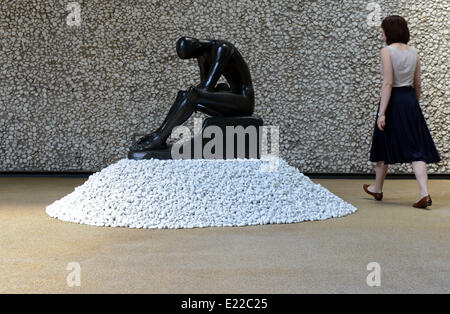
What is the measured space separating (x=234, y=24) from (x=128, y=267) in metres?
4.26

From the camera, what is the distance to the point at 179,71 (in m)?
6.13

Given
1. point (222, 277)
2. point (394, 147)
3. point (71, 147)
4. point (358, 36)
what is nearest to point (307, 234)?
point (222, 277)

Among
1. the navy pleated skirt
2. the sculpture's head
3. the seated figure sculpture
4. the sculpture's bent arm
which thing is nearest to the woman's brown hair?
the navy pleated skirt

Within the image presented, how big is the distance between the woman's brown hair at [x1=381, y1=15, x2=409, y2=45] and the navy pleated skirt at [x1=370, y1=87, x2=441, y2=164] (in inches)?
13.5

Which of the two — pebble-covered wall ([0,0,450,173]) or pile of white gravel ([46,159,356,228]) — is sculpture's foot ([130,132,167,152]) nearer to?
pile of white gravel ([46,159,356,228])

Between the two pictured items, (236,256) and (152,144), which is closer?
(236,256)

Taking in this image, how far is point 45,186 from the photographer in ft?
17.5

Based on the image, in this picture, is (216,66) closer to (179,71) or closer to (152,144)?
(152,144)

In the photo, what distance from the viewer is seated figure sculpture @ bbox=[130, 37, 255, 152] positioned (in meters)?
3.73

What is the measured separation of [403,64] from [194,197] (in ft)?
5.65

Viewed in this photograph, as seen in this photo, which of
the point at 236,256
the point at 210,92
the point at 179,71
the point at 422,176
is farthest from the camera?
the point at 179,71

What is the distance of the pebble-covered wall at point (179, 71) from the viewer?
5.98 meters

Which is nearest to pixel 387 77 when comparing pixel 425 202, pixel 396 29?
Result: pixel 396 29
